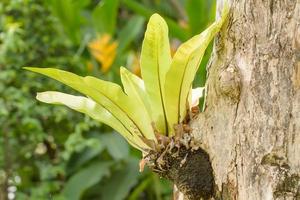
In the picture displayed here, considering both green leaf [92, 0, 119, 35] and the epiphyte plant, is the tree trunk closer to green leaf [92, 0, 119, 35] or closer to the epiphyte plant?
the epiphyte plant

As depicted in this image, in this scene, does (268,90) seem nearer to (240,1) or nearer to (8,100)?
(240,1)

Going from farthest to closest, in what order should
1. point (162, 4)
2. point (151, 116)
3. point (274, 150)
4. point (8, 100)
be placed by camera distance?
1. point (162, 4)
2. point (8, 100)
3. point (151, 116)
4. point (274, 150)

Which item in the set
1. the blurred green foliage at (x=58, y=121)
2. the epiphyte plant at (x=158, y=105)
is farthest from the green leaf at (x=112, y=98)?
the blurred green foliage at (x=58, y=121)

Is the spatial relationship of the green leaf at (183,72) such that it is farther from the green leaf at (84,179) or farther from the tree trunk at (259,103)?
the green leaf at (84,179)

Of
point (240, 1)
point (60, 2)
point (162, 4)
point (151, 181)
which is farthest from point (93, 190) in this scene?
point (240, 1)

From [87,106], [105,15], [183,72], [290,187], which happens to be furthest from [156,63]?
[105,15]

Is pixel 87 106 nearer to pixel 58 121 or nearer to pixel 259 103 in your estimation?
pixel 259 103

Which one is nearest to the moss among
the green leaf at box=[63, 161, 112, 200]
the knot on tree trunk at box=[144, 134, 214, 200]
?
the knot on tree trunk at box=[144, 134, 214, 200]
